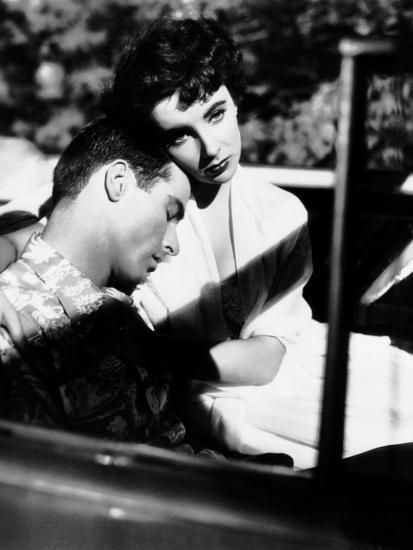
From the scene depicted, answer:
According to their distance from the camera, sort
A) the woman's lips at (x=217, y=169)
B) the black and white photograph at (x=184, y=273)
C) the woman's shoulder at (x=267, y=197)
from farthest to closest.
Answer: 1. the woman's shoulder at (x=267, y=197)
2. the woman's lips at (x=217, y=169)
3. the black and white photograph at (x=184, y=273)

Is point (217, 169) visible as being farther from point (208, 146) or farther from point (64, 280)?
point (64, 280)

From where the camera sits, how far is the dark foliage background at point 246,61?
73.9 inches

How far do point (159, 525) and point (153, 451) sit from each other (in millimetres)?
141

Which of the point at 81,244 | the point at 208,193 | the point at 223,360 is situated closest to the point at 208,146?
the point at 208,193

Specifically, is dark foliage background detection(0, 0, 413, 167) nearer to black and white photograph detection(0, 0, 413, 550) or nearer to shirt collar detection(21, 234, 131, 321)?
black and white photograph detection(0, 0, 413, 550)

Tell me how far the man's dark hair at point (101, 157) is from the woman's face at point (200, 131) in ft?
0.16

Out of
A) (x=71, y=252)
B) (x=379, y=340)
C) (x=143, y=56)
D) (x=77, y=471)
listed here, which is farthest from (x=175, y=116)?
(x=77, y=471)

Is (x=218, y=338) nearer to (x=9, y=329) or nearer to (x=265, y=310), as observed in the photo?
(x=265, y=310)

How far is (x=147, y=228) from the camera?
2.10 metres

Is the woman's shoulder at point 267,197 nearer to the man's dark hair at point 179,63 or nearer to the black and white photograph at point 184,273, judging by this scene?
the black and white photograph at point 184,273

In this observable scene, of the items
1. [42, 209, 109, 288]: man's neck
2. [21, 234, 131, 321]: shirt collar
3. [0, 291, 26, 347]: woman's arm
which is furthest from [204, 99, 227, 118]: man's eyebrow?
[0, 291, 26, 347]: woman's arm

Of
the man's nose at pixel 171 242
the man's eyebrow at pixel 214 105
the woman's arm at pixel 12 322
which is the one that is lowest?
the woman's arm at pixel 12 322

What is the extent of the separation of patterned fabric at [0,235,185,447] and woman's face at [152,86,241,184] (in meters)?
0.36

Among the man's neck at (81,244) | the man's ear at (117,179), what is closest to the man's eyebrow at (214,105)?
the man's ear at (117,179)
